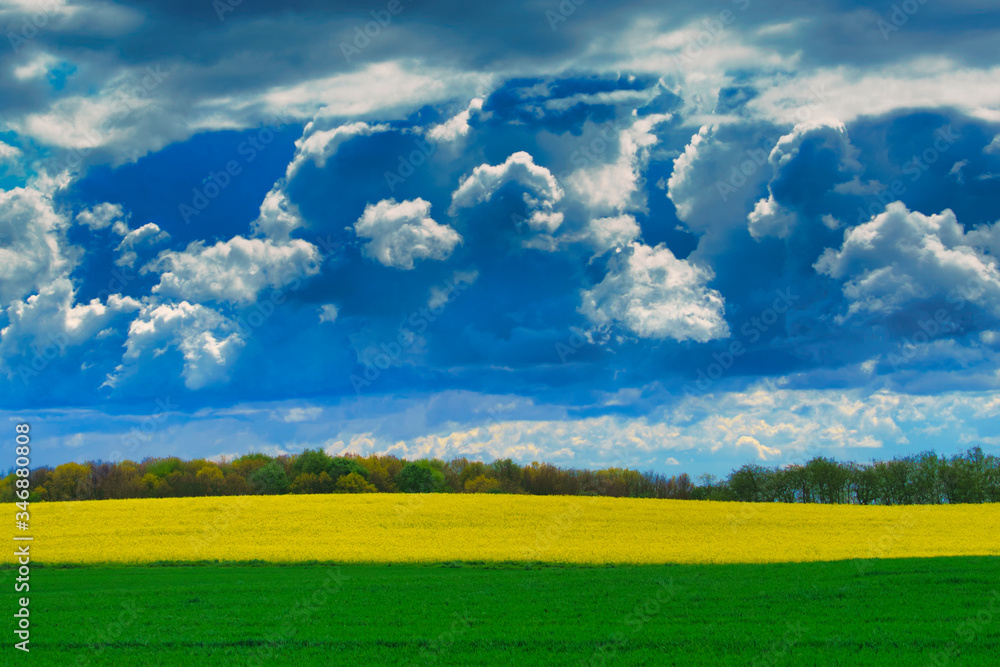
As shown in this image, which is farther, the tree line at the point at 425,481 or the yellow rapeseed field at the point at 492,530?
the tree line at the point at 425,481

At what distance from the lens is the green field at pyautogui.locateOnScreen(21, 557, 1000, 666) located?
1702 cm

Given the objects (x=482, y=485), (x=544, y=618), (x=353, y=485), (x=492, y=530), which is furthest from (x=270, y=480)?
(x=544, y=618)

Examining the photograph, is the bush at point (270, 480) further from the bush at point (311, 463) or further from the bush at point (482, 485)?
the bush at point (482, 485)

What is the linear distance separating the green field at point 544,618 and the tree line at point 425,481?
54331mm

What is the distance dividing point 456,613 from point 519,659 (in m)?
5.00

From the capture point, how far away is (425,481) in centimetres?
8506

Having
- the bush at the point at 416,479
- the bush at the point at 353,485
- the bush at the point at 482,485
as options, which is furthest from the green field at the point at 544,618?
Answer: the bush at the point at 482,485

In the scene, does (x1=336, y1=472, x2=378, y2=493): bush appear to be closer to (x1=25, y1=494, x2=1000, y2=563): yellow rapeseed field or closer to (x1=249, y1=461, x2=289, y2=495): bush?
(x1=249, y1=461, x2=289, y2=495): bush

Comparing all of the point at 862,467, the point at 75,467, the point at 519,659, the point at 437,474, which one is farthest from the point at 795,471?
the point at 75,467

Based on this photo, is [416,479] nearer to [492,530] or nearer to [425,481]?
[425,481]

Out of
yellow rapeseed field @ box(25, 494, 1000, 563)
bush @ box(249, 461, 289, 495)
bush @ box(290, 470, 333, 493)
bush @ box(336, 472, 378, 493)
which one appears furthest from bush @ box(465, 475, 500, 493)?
yellow rapeseed field @ box(25, 494, 1000, 563)

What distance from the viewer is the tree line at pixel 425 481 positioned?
79.5m

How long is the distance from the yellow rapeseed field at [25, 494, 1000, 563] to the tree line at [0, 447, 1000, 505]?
2358 centimetres

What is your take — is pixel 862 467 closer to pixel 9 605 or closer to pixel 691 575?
pixel 691 575
